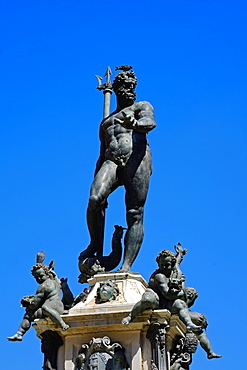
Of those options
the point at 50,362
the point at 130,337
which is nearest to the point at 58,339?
the point at 50,362

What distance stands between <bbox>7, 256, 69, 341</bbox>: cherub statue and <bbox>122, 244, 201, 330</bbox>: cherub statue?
3.84 ft

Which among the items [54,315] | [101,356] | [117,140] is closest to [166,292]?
[101,356]

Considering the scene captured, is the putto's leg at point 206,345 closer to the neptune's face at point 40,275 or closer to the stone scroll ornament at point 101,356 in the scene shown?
the stone scroll ornament at point 101,356

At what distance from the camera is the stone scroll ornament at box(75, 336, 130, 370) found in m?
12.3

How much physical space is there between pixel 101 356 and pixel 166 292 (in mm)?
1338

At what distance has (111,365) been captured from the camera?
1233 centimetres

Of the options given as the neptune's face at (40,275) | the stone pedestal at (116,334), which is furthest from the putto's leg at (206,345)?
the neptune's face at (40,275)

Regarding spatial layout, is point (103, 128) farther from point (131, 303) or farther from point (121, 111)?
point (131, 303)

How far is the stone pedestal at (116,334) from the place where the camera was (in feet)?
40.6

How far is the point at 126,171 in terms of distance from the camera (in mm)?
14086

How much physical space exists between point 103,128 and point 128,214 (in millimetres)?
1611

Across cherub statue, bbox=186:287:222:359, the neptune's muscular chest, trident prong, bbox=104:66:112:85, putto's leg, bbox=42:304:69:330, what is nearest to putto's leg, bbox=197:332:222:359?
cherub statue, bbox=186:287:222:359

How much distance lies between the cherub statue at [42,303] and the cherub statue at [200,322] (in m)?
1.97

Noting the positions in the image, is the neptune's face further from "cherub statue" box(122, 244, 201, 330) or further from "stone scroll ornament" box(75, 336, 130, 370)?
"cherub statue" box(122, 244, 201, 330)
